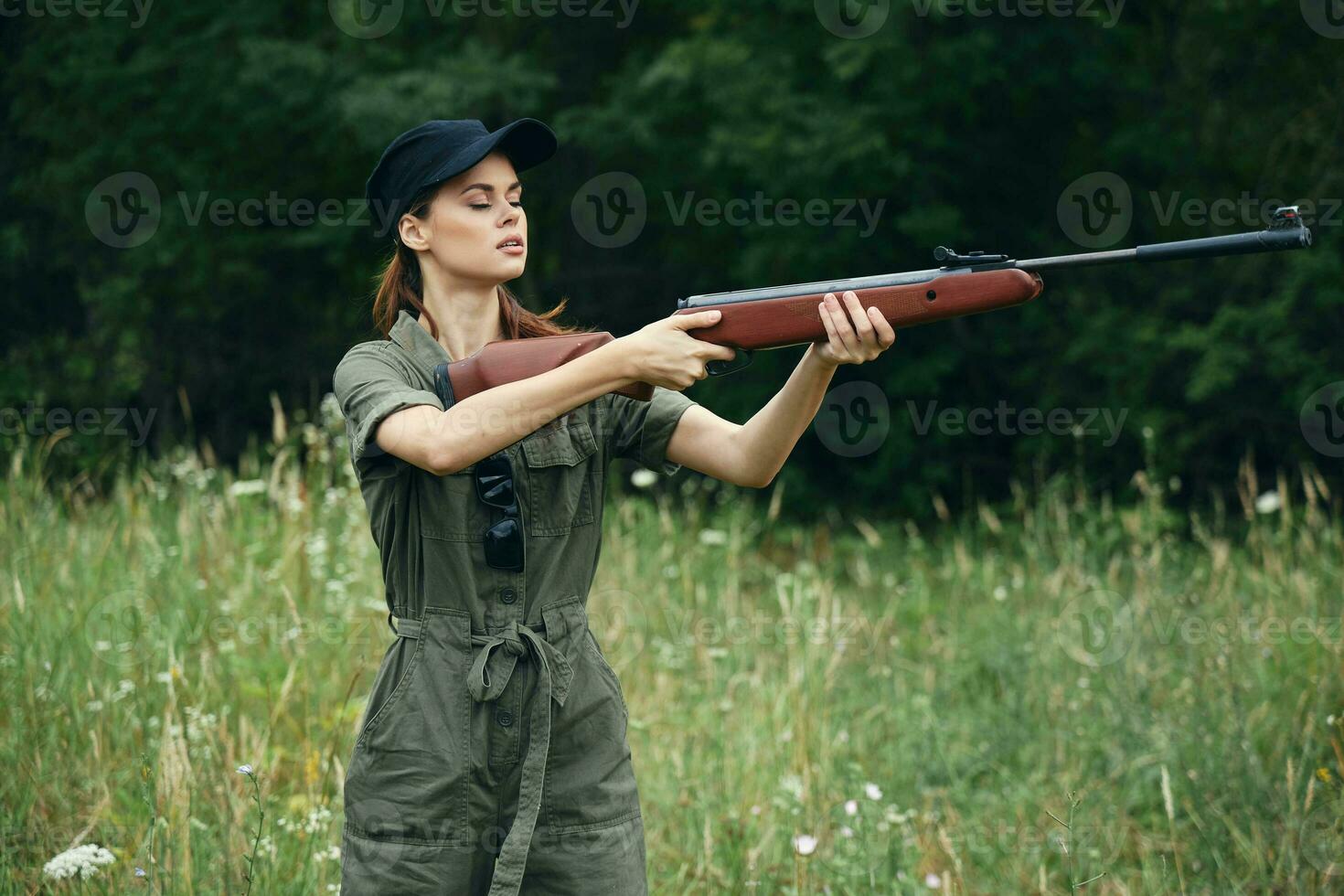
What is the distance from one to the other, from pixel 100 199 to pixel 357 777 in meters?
10.9

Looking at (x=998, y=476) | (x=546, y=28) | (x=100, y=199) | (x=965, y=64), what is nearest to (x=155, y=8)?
(x=100, y=199)

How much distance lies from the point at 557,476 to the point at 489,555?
0.75 ft

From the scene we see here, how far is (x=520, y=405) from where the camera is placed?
88.3 inches

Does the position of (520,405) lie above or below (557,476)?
above

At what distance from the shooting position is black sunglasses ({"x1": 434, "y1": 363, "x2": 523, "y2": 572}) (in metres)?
2.33

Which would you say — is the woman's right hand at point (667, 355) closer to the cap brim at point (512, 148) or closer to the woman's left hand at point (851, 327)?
the woman's left hand at point (851, 327)

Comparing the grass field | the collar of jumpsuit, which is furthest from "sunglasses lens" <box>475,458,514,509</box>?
the grass field

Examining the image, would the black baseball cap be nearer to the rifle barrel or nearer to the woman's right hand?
the woman's right hand

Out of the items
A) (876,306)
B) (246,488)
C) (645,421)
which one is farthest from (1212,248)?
(246,488)

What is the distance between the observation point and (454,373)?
2398mm

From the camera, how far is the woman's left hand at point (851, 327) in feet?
8.04

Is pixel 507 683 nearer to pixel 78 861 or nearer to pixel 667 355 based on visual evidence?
pixel 667 355

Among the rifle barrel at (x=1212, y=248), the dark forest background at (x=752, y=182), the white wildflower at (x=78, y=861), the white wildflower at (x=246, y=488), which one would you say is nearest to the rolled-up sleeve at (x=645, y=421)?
the rifle barrel at (x=1212, y=248)

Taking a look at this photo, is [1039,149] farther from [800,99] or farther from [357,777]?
[357,777]
